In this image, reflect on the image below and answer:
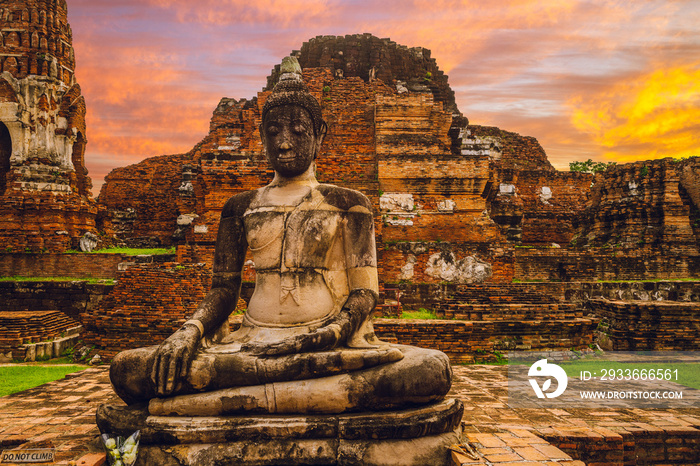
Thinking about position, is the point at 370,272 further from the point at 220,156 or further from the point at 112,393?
the point at 220,156

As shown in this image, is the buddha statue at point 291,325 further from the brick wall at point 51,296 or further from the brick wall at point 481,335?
the brick wall at point 51,296

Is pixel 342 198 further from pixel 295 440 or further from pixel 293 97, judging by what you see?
pixel 295 440

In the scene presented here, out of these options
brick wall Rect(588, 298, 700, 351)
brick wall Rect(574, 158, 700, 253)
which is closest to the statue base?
brick wall Rect(588, 298, 700, 351)

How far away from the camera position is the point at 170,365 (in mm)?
3006

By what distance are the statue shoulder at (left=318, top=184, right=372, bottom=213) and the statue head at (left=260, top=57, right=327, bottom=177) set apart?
286mm

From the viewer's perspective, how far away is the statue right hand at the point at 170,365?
2986mm

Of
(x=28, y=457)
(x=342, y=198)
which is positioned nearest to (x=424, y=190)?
(x=342, y=198)

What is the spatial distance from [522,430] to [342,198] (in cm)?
217

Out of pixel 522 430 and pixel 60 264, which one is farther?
pixel 60 264

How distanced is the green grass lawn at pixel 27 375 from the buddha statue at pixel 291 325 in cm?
352

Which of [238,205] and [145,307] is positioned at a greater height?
[238,205]

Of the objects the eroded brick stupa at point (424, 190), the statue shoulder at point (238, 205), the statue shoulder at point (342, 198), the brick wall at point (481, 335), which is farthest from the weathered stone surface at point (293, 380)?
the eroded brick stupa at point (424, 190)

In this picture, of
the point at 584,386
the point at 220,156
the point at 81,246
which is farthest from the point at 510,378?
the point at 81,246

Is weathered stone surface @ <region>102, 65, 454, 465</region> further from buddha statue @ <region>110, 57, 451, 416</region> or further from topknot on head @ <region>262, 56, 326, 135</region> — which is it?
topknot on head @ <region>262, 56, 326, 135</region>
